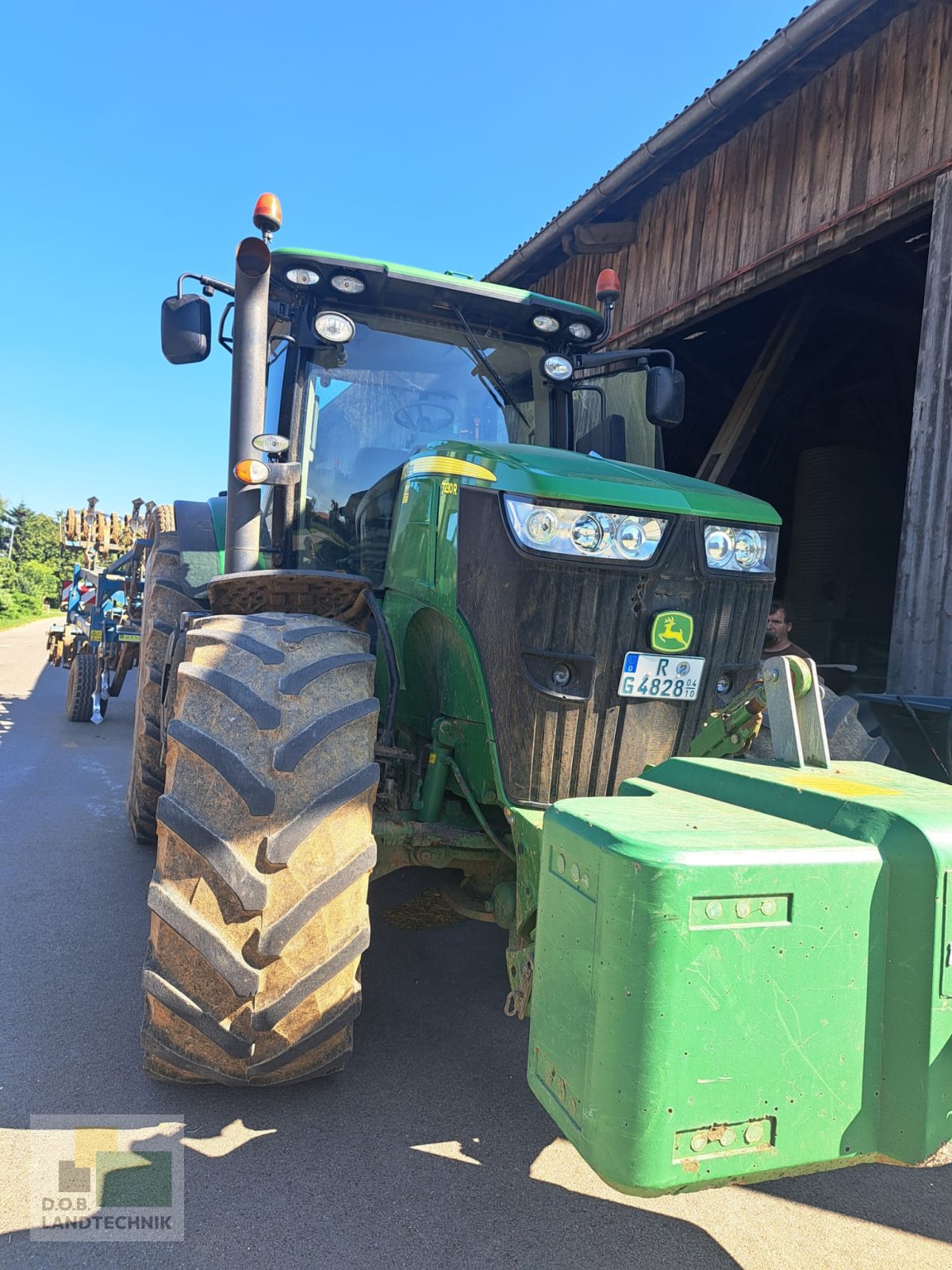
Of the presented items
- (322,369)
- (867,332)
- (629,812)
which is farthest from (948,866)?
(867,332)

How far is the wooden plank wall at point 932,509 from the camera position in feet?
16.8

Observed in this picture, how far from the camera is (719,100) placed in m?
6.41

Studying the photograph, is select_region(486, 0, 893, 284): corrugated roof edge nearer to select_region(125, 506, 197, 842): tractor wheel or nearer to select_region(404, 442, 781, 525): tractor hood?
select_region(404, 442, 781, 525): tractor hood

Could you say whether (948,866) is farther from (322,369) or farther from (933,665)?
(933,665)

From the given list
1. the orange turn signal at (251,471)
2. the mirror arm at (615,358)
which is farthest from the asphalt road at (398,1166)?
the mirror arm at (615,358)

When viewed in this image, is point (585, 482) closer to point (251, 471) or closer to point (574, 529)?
point (574, 529)

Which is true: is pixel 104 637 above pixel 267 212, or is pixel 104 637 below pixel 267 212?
below

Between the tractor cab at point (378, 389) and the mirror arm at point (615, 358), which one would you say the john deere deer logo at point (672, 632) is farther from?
the mirror arm at point (615, 358)

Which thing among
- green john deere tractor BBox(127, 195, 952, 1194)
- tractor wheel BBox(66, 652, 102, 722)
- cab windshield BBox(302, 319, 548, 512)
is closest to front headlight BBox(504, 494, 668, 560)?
green john deere tractor BBox(127, 195, 952, 1194)

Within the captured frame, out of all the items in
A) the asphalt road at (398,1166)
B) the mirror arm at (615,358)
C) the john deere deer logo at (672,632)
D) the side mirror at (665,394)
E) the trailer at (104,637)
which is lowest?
the asphalt road at (398,1166)

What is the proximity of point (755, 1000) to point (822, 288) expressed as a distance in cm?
827

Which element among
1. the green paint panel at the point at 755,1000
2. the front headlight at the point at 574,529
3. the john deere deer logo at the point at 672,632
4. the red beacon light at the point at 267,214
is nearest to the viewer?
the green paint panel at the point at 755,1000

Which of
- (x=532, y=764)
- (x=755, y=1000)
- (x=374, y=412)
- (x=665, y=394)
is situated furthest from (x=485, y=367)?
(x=755, y=1000)

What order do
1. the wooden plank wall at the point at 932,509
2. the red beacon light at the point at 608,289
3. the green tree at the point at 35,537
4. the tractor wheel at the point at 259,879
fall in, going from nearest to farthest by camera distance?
the tractor wheel at the point at 259,879
the red beacon light at the point at 608,289
the wooden plank wall at the point at 932,509
the green tree at the point at 35,537
